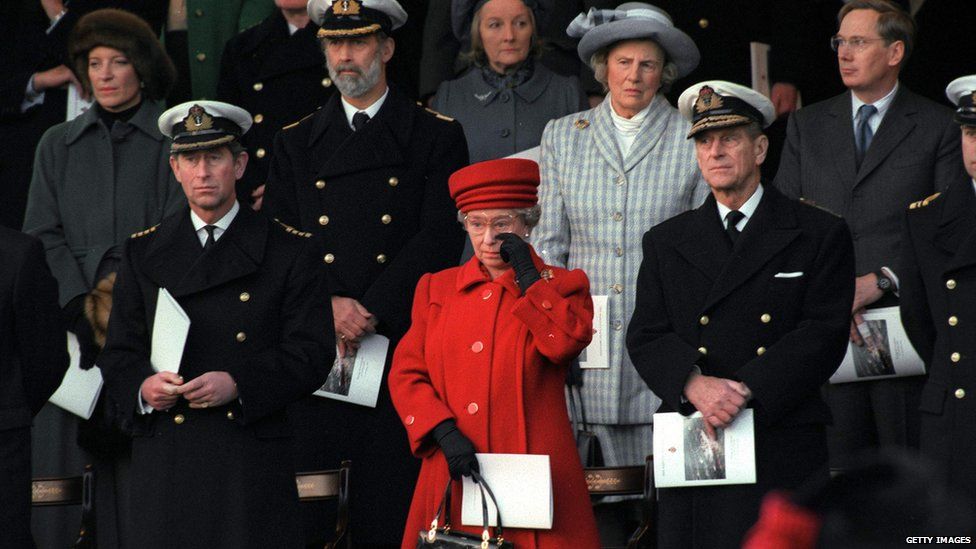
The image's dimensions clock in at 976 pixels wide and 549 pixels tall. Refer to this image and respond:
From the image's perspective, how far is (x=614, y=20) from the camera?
7055 mm

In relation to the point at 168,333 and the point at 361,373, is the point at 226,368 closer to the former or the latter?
the point at 168,333

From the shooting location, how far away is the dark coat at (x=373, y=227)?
6586 millimetres

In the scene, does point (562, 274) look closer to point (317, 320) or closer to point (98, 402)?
point (317, 320)

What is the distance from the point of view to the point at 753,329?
5.57 meters

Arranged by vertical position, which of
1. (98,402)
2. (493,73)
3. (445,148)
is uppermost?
(493,73)

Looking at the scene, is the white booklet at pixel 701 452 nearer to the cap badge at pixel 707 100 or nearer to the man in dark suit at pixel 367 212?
the cap badge at pixel 707 100

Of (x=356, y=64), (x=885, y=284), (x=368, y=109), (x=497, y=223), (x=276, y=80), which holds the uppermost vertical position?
(x=276, y=80)

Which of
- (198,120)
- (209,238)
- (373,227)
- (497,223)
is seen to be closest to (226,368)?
(209,238)

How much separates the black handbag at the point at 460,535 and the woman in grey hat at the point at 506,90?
118 inches

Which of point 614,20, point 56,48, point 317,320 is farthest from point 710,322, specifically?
point 56,48

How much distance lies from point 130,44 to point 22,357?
242cm

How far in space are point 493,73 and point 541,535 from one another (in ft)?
11.2

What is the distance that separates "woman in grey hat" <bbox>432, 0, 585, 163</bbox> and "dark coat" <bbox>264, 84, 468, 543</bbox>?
0.81 m

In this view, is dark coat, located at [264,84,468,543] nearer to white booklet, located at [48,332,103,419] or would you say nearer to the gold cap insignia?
the gold cap insignia
